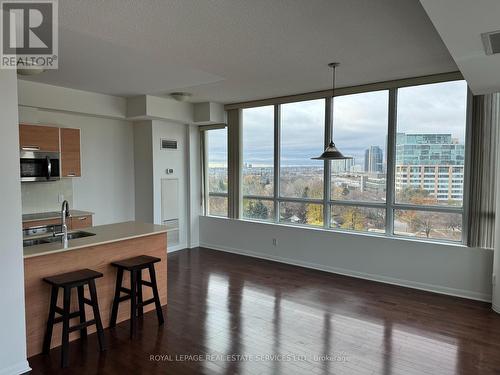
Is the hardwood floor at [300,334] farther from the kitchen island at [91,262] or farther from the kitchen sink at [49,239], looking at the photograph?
the kitchen sink at [49,239]

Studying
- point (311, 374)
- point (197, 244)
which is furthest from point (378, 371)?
point (197, 244)

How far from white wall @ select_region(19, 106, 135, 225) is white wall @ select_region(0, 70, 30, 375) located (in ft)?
9.74

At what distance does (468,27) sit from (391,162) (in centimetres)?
295

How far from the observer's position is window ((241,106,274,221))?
6348mm

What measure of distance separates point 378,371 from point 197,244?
489cm

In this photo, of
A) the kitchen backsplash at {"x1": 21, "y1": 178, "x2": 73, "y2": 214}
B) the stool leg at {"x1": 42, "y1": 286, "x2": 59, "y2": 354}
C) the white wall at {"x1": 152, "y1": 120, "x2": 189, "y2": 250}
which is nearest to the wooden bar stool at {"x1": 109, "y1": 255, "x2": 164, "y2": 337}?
the stool leg at {"x1": 42, "y1": 286, "x2": 59, "y2": 354}

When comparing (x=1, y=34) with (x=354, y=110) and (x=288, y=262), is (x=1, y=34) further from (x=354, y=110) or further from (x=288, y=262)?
(x=288, y=262)

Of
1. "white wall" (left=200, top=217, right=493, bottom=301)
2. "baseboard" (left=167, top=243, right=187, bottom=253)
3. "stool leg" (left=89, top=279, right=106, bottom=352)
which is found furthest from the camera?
"baseboard" (left=167, top=243, right=187, bottom=253)

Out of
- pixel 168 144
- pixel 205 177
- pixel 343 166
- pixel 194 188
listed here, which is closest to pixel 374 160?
pixel 343 166

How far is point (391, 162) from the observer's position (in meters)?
4.96

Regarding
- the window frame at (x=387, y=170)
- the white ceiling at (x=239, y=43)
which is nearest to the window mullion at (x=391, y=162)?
the window frame at (x=387, y=170)

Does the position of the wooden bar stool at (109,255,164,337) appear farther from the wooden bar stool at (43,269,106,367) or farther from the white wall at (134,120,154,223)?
the white wall at (134,120,154,223)

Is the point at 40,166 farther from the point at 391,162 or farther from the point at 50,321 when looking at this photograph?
the point at 391,162

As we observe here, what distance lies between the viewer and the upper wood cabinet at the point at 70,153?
202 inches
